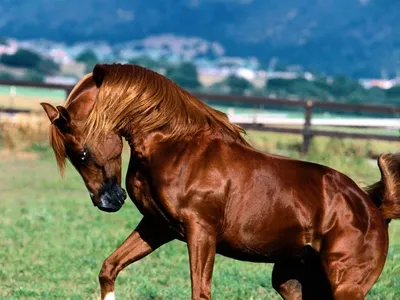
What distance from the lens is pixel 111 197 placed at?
6.69 metres

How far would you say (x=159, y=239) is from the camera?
6.94m

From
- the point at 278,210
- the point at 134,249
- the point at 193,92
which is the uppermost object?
the point at 193,92

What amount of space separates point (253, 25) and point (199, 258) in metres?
183

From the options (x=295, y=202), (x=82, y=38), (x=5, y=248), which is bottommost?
(x=5, y=248)

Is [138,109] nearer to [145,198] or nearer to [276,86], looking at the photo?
[145,198]

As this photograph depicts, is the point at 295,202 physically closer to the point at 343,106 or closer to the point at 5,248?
the point at 5,248

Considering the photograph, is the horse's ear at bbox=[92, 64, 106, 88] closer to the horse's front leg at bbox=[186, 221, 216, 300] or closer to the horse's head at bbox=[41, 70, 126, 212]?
the horse's head at bbox=[41, 70, 126, 212]

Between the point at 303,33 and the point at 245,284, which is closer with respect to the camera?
the point at 245,284

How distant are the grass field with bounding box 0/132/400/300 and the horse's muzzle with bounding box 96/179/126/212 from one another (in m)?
1.97

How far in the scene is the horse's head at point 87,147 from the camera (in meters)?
6.62

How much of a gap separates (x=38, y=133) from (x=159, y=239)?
15.5 m

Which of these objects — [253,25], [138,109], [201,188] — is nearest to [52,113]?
[138,109]

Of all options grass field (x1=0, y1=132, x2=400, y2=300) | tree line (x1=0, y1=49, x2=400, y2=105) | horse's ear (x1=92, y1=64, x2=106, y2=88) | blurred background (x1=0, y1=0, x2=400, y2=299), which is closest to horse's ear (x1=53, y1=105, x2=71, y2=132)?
horse's ear (x1=92, y1=64, x2=106, y2=88)

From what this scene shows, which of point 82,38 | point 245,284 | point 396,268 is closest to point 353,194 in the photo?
point 245,284
